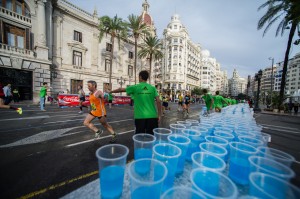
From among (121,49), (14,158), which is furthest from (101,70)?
(14,158)

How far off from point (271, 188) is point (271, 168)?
36 cm

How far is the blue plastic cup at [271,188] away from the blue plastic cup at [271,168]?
90 mm

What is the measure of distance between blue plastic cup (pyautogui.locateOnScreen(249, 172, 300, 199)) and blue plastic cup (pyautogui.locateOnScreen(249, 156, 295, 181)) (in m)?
0.09

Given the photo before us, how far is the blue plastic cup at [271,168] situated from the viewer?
115 cm

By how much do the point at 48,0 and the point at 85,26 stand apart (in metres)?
5.77

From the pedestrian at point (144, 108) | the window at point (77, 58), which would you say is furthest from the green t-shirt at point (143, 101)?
the window at point (77, 58)

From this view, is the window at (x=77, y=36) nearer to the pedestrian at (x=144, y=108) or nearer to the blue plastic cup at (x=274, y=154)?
the pedestrian at (x=144, y=108)

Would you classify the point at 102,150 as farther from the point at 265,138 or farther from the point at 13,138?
the point at 13,138

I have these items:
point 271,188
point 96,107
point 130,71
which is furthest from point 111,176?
point 130,71

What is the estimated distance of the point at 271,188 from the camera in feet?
3.54

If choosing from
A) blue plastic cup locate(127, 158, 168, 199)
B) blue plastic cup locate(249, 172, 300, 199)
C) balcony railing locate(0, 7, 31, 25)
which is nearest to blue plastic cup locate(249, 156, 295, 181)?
blue plastic cup locate(249, 172, 300, 199)

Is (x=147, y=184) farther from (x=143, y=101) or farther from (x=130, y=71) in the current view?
(x=130, y=71)

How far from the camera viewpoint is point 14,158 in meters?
3.03

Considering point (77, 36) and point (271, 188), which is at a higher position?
point (77, 36)
